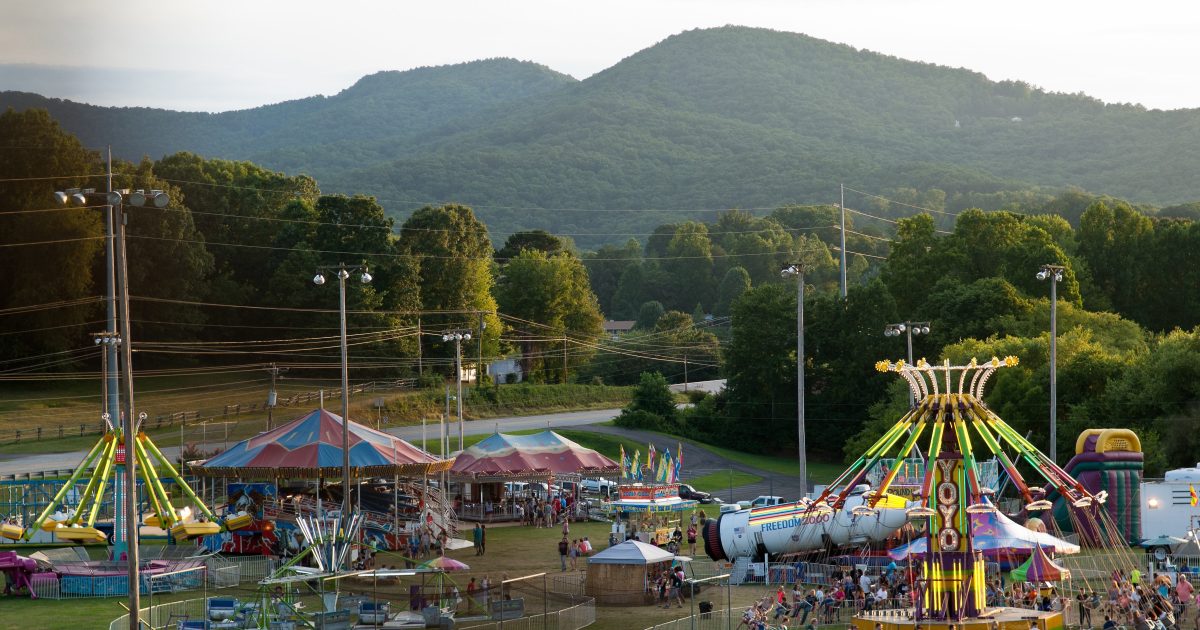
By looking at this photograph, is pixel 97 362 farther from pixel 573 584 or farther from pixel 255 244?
pixel 573 584

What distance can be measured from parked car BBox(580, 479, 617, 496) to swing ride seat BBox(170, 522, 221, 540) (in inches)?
988

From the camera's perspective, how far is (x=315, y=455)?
4903 centimetres

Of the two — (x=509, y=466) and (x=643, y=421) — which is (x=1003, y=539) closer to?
(x=509, y=466)

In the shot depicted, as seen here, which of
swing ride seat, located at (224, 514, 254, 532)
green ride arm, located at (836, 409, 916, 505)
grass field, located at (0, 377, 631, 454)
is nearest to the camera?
green ride arm, located at (836, 409, 916, 505)

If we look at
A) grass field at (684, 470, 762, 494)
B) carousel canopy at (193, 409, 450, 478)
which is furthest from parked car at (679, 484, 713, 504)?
carousel canopy at (193, 409, 450, 478)

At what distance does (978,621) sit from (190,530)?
2434cm

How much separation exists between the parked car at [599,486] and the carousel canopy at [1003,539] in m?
26.9

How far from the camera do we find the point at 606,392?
105 meters

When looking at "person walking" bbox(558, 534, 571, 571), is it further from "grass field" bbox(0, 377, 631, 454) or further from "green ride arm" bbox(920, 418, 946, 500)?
"grass field" bbox(0, 377, 631, 454)

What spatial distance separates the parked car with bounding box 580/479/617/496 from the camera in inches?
2616

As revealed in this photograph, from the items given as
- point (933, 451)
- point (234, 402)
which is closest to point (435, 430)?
point (234, 402)

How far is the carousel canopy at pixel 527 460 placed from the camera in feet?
188

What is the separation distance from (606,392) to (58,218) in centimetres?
3895

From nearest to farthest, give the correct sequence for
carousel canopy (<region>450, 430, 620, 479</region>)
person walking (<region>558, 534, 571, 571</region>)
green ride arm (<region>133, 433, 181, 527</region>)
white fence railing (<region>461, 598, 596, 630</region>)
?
white fence railing (<region>461, 598, 596, 630</region>) → green ride arm (<region>133, 433, 181, 527</region>) → person walking (<region>558, 534, 571, 571</region>) → carousel canopy (<region>450, 430, 620, 479</region>)
